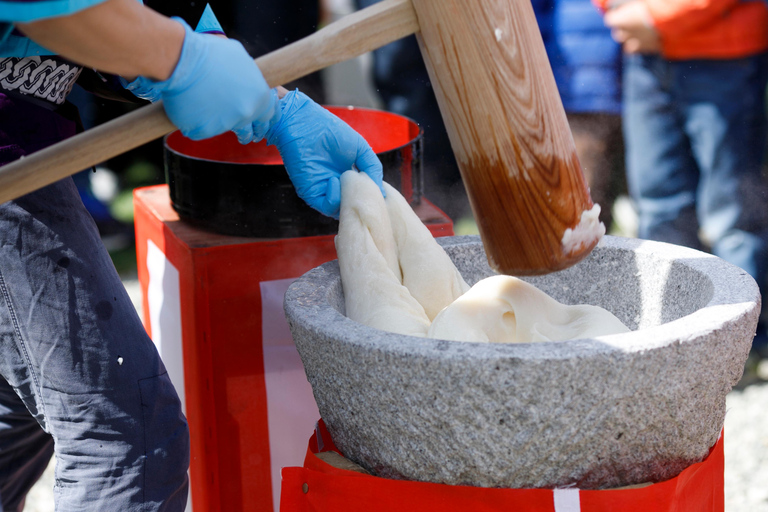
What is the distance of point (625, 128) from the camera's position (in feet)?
11.7

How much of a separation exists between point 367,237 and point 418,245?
0.41 ft

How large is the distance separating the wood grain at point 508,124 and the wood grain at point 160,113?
0.20 feet

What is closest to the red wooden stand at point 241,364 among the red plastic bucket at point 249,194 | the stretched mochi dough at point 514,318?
the red plastic bucket at point 249,194

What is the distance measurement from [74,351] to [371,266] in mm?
603

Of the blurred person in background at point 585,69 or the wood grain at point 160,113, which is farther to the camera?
the blurred person in background at point 585,69

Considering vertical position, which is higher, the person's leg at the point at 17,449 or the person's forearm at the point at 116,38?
the person's forearm at the point at 116,38

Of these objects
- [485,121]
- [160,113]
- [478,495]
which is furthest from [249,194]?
[478,495]

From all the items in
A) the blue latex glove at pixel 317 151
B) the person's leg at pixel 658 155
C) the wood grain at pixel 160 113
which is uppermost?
the wood grain at pixel 160 113

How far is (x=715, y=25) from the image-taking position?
305 cm

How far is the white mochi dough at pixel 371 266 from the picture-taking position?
147 centimetres

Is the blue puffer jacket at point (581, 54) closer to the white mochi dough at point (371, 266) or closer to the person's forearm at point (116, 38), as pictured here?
the white mochi dough at point (371, 266)

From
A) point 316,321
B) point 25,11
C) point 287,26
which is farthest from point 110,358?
point 287,26

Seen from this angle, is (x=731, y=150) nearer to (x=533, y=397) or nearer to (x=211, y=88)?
(x=533, y=397)

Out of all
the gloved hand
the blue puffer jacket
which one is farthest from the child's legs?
the gloved hand
